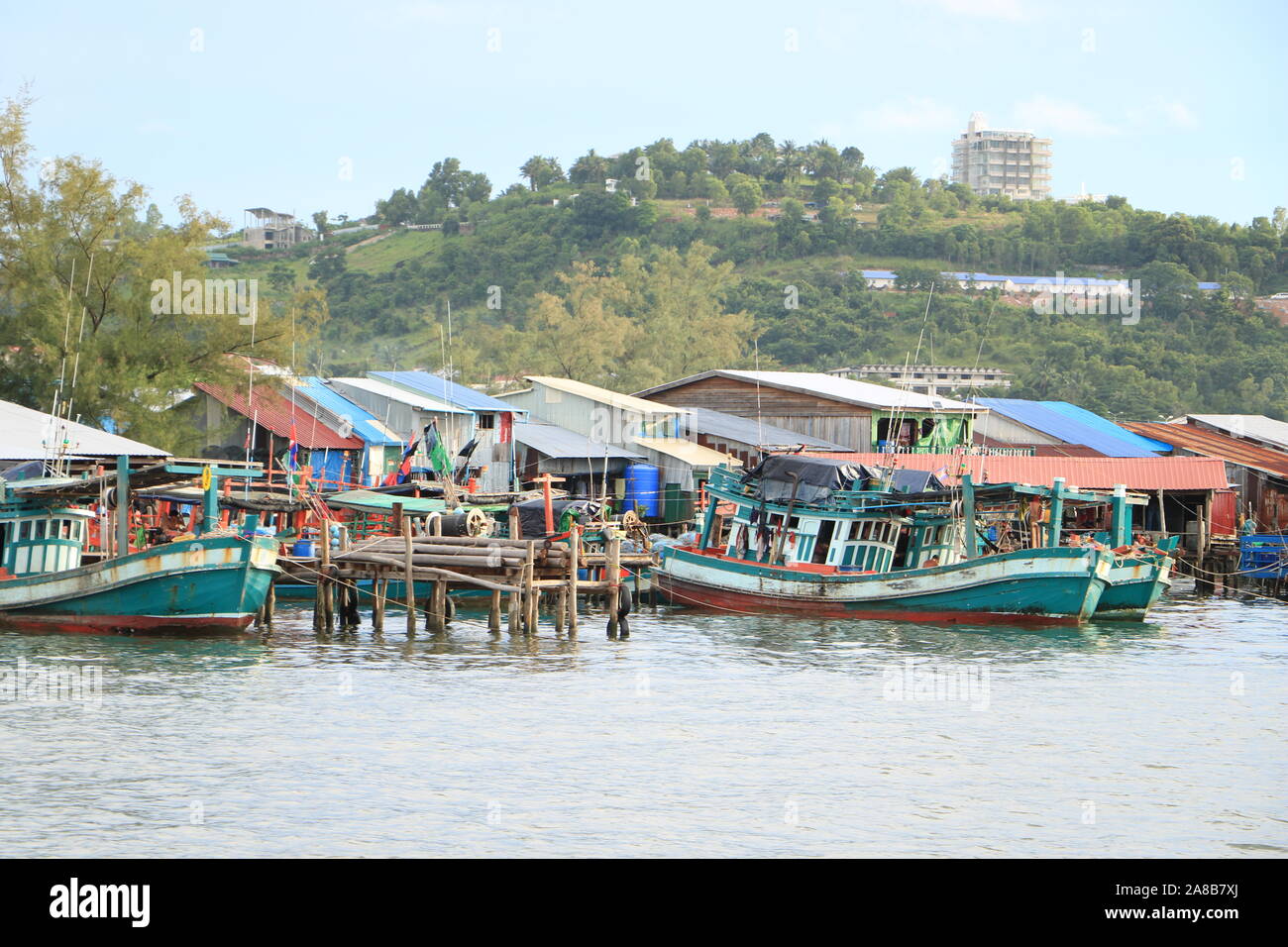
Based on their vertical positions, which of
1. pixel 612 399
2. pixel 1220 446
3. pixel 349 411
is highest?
pixel 612 399

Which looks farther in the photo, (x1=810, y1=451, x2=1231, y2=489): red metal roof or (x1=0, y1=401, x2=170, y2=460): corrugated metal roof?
(x1=810, y1=451, x2=1231, y2=489): red metal roof

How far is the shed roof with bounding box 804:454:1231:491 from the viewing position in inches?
2098

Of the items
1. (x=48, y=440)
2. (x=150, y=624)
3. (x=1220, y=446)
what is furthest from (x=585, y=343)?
(x=150, y=624)

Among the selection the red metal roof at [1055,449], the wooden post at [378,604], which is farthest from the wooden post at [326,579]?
the red metal roof at [1055,449]

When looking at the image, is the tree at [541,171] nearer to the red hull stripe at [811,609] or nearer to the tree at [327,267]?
the tree at [327,267]

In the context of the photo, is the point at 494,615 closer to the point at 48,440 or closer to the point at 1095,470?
the point at 48,440

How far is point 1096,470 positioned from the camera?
5403 centimetres

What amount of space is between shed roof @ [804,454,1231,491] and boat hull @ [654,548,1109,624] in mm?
12947

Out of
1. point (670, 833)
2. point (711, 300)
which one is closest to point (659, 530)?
point (670, 833)

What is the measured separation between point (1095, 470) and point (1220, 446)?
35.5 ft

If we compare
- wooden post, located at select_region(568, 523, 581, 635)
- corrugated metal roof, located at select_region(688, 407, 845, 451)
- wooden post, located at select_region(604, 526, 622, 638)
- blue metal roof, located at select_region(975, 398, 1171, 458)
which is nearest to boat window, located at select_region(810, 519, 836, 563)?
wooden post, located at select_region(604, 526, 622, 638)

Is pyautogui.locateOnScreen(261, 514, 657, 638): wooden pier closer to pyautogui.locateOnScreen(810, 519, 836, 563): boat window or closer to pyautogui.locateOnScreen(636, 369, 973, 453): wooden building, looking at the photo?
pyautogui.locateOnScreen(810, 519, 836, 563): boat window

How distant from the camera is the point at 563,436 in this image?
61.2 m

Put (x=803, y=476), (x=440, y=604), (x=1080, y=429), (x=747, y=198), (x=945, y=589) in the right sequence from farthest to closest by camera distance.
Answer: (x=747, y=198)
(x=1080, y=429)
(x=803, y=476)
(x=945, y=589)
(x=440, y=604)
